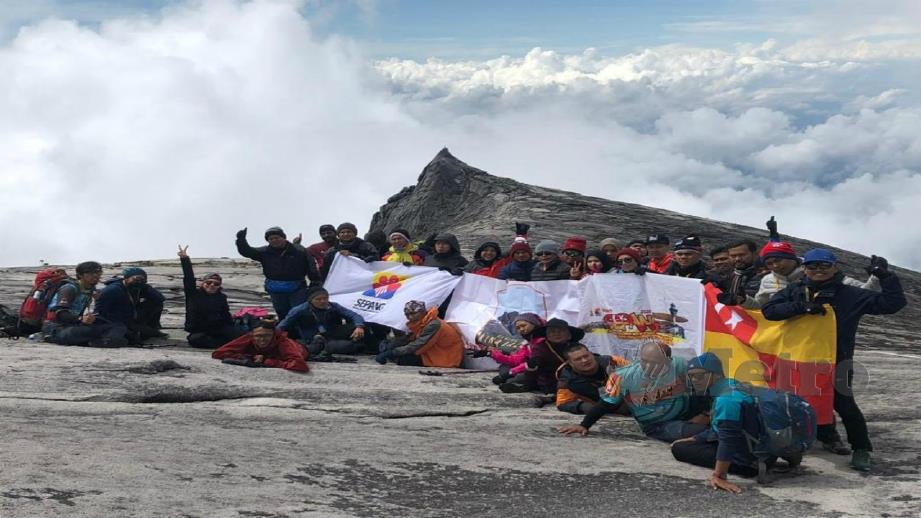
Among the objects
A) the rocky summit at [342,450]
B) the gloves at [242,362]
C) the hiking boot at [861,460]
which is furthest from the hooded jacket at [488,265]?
the hiking boot at [861,460]

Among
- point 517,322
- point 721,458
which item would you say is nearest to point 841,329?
point 721,458

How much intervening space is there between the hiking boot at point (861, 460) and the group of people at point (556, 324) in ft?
0.03

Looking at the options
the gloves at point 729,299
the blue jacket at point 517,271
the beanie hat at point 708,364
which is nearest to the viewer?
the beanie hat at point 708,364

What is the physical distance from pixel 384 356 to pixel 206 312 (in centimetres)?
318

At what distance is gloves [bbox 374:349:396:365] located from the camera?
1436 centimetres

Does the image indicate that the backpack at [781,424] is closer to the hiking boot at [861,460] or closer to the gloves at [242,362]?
the hiking boot at [861,460]

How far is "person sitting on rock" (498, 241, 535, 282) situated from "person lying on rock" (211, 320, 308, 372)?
4.13m

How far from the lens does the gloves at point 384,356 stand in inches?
565

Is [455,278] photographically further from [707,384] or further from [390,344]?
[707,384]

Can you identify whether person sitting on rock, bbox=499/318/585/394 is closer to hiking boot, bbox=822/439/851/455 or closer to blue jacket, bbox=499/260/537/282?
blue jacket, bbox=499/260/537/282

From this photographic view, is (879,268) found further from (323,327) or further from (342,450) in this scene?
(323,327)

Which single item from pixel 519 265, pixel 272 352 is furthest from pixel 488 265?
pixel 272 352

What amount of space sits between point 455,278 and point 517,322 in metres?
3.33

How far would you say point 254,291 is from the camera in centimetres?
2277
